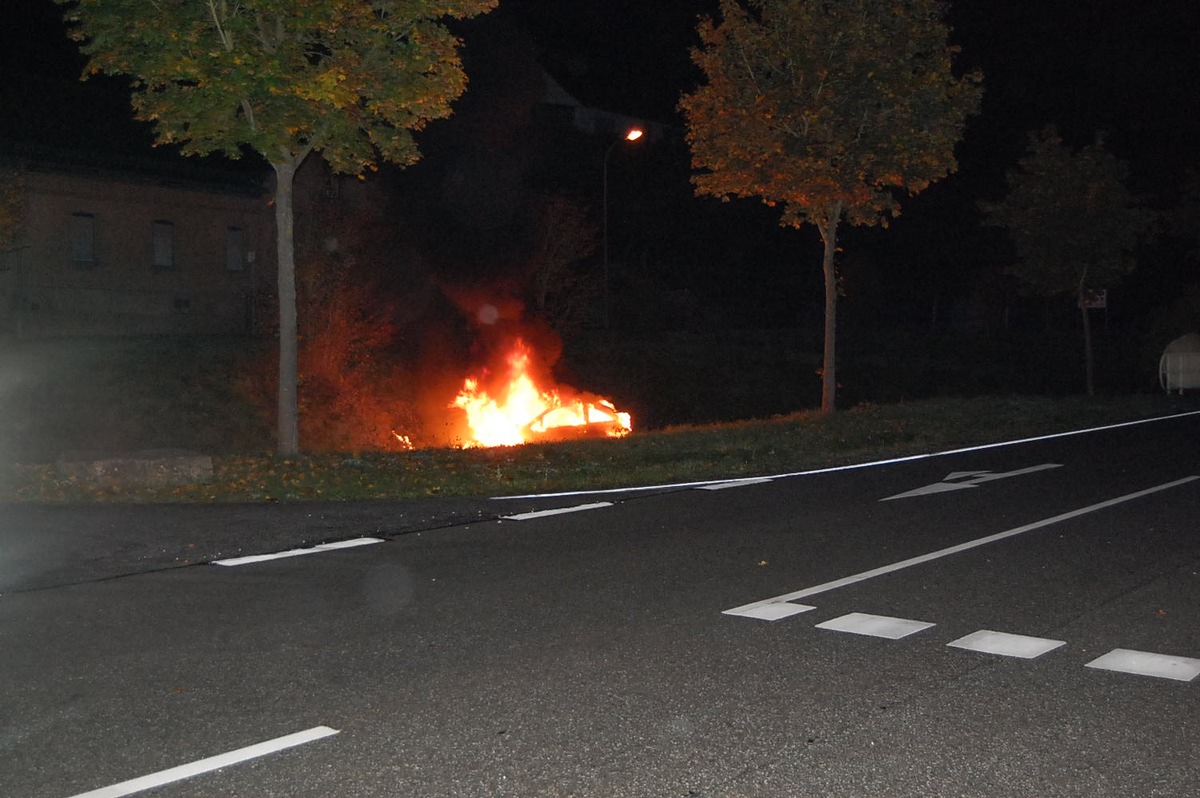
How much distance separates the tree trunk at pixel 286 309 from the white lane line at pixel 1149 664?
12008 millimetres

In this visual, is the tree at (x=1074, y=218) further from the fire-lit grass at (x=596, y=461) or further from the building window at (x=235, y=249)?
the building window at (x=235, y=249)

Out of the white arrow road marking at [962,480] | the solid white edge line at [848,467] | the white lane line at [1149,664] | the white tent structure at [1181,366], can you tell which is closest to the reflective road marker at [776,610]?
the white lane line at [1149,664]

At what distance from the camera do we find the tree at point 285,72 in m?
14.3

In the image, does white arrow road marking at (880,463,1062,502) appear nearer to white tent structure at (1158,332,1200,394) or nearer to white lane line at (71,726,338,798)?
white lane line at (71,726,338,798)

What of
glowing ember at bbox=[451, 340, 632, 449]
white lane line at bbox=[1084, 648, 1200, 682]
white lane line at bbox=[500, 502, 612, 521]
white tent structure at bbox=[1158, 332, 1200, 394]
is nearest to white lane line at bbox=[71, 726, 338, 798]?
white lane line at bbox=[1084, 648, 1200, 682]

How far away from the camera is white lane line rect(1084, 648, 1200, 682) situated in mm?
6355

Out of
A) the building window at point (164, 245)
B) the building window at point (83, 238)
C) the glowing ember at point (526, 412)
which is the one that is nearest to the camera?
the glowing ember at point (526, 412)

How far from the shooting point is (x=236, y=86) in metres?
14.3

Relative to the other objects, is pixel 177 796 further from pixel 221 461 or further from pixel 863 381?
pixel 863 381

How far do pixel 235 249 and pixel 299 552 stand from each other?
3408 centimetres

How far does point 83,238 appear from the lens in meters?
37.3

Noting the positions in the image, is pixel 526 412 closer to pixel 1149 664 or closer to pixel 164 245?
pixel 164 245

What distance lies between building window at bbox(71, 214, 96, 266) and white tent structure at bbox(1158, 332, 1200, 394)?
32.0 meters

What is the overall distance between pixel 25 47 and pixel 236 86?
3946 centimetres
